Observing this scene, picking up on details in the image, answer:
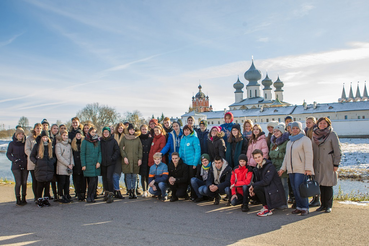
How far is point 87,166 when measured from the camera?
7410 millimetres

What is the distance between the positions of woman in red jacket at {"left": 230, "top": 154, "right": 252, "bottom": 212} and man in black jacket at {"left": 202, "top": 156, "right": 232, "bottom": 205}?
0.27 m

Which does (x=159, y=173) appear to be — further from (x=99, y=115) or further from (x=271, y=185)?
(x=99, y=115)

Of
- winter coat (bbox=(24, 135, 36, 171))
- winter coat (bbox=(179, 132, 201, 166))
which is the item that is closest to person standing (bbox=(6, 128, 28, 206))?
winter coat (bbox=(24, 135, 36, 171))

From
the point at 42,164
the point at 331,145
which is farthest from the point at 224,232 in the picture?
the point at 42,164

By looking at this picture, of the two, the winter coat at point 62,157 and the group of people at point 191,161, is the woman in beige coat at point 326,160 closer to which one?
the group of people at point 191,161

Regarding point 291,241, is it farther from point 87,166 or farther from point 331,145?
point 87,166

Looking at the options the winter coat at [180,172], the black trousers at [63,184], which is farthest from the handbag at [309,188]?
the black trousers at [63,184]

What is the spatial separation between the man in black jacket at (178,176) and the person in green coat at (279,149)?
7.23ft

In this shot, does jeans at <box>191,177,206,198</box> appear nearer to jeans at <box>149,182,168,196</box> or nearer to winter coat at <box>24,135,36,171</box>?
jeans at <box>149,182,168,196</box>

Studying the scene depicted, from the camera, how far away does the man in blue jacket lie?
7.41m

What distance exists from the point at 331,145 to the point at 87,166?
18.8 feet

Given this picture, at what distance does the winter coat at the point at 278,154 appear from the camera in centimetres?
645

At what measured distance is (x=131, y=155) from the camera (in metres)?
7.89

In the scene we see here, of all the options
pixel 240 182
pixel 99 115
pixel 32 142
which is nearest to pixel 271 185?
pixel 240 182
